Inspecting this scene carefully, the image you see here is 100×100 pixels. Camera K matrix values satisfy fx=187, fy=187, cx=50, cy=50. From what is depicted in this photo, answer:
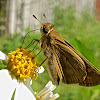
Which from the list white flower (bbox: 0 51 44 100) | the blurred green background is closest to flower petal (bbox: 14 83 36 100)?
white flower (bbox: 0 51 44 100)

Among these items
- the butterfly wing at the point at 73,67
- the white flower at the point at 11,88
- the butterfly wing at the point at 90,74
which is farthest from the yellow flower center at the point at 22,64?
the butterfly wing at the point at 90,74

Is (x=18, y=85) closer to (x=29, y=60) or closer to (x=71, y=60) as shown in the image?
(x=29, y=60)

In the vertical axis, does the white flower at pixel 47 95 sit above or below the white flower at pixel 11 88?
below

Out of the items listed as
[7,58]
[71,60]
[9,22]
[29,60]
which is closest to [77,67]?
[71,60]

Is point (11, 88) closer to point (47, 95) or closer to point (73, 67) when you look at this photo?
Answer: point (47, 95)

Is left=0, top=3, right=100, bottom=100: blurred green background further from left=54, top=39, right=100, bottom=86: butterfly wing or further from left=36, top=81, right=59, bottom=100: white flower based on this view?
left=36, top=81, right=59, bottom=100: white flower

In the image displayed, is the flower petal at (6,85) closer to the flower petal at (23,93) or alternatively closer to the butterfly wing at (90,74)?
the flower petal at (23,93)
